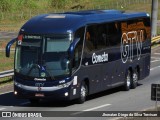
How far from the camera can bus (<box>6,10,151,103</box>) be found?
20062 millimetres

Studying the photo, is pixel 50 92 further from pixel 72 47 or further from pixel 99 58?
pixel 99 58

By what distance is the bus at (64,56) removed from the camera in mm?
20062

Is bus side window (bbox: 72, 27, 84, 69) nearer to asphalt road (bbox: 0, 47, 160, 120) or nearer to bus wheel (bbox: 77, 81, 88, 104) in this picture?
bus wheel (bbox: 77, 81, 88, 104)

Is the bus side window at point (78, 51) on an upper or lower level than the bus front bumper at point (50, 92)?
upper

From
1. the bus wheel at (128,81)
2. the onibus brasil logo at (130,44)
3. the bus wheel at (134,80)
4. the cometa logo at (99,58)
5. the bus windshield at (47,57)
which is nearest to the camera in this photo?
the bus windshield at (47,57)

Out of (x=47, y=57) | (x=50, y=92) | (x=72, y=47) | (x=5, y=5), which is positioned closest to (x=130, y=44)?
(x=72, y=47)

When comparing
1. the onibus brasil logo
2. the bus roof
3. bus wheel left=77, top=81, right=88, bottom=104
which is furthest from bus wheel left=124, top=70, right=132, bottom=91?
bus wheel left=77, top=81, right=88, bottom=104

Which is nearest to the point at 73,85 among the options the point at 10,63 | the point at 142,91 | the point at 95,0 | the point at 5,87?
the point at 142,91

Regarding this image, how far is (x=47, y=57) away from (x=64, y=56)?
21.9 inches

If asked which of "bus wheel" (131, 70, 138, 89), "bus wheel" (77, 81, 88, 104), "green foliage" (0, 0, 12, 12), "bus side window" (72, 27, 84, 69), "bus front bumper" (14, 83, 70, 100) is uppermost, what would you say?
"bus side window" (72, 27, 84, 69)

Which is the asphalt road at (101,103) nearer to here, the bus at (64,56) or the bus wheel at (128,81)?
the bus wheel at (128,81)

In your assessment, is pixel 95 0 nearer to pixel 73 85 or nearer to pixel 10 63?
pixel 10 63

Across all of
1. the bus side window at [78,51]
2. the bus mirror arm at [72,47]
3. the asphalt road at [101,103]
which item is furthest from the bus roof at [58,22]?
the asphalt road at [101,103]

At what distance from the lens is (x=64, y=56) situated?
2000cm
